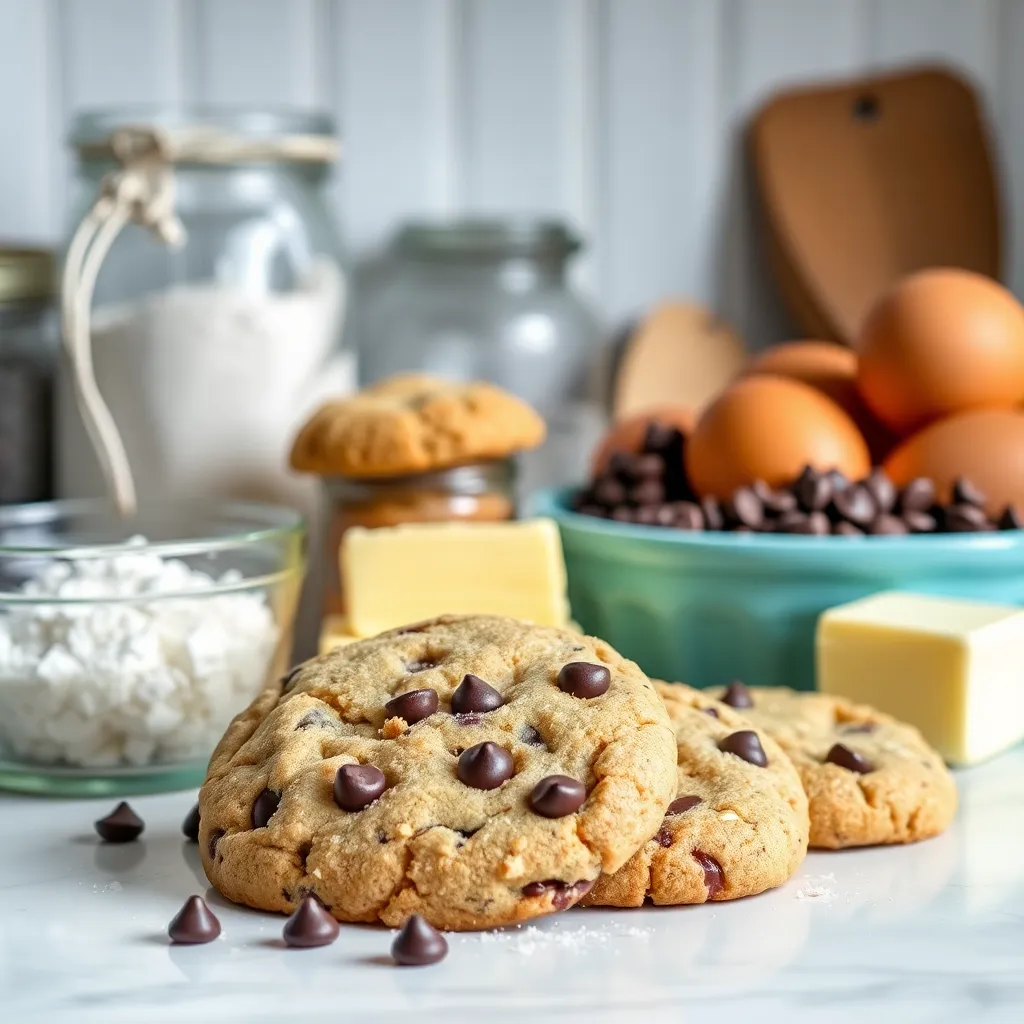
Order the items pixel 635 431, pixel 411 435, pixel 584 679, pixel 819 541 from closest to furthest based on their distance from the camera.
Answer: pixel 584 679
pixel 819 541
pixel 411 435
pixel 635 431

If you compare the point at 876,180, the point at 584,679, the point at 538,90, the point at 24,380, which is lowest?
the point at 584,679

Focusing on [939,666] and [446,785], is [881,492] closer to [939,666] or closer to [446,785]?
[939,666]

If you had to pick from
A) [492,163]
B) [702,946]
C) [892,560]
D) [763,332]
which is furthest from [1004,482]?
[492,163]

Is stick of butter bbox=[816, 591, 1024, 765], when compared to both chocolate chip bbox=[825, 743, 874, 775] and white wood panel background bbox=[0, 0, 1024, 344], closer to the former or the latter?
chocolate chip bbox=[825, 743, 874, 775]

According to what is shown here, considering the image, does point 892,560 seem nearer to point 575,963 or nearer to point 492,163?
point 575,963

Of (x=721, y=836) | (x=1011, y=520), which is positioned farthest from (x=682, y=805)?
(x=1011, y=520)

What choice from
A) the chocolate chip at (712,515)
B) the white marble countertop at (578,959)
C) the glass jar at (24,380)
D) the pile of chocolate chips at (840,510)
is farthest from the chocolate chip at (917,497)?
the glass jar at (24,380)

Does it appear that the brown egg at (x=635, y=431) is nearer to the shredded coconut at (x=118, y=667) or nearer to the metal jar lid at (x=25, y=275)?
the shredded coconut at (x=118, y=667)
